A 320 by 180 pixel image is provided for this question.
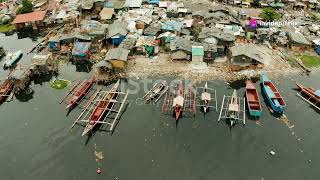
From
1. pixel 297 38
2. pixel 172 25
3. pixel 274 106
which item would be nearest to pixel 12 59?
pixel 172 25

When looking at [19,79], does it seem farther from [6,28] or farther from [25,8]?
[25,8]

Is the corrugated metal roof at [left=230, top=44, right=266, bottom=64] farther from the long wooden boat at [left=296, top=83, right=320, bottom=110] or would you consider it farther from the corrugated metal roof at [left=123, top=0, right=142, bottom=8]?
the corrugated metal roof at [left=123, top=0, right=142, bottom=8]

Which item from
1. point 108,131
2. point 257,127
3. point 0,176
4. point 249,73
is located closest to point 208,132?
point 257,127

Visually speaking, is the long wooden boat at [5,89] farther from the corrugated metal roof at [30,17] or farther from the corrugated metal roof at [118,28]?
the corrugated metal roof at [30,17]

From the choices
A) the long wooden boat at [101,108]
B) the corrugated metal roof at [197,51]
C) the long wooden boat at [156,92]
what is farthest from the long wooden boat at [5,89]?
the corrugated metal roof at [197,51]

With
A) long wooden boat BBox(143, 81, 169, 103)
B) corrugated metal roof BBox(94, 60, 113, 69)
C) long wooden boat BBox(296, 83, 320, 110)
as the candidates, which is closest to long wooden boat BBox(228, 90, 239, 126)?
long wooden boat BBox(143, 81, 169, 103)

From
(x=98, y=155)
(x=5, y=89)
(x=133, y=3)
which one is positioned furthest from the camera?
(x=133, y=3)

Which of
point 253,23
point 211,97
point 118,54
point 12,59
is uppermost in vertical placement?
point 253,23
